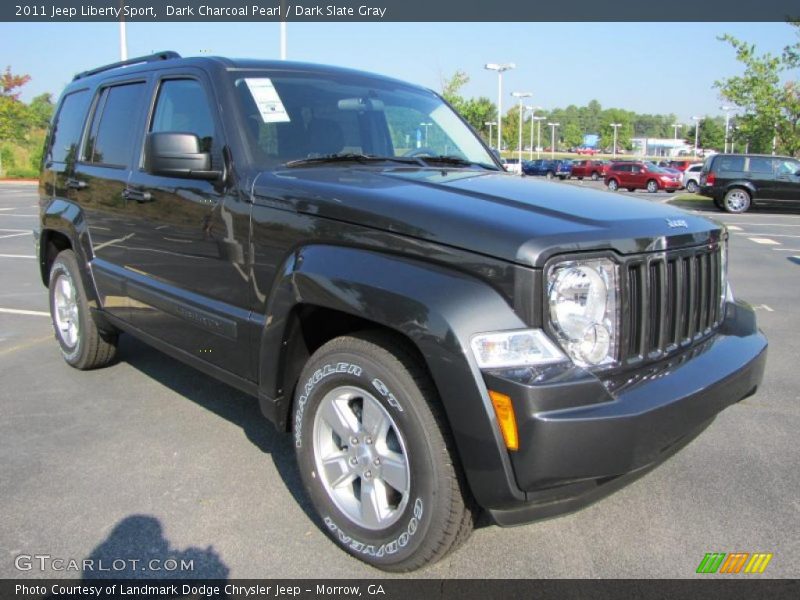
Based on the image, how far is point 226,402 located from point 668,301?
2925 mm

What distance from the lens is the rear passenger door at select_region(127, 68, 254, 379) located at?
314 centimetres

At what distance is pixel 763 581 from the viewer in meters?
2.52

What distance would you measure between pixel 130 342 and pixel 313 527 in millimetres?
3567

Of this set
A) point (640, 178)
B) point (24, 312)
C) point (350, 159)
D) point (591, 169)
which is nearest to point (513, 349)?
point (350, 159)

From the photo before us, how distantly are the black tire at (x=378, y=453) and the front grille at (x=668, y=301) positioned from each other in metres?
0.72

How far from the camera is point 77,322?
4.90 metres

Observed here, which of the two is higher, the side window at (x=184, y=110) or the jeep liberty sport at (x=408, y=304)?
the side window at (x=184, y=110)

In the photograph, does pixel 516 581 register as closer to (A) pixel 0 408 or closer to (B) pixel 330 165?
(B) pixel 330 165

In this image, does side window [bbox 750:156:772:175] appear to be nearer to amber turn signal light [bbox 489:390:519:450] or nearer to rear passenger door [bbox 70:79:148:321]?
rear passenger door [bbox 70:79:148:321]

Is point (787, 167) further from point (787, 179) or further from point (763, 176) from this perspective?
point (763, 176)

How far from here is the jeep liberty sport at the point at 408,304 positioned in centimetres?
214

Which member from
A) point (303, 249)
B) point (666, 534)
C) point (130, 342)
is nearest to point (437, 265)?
point (303, 249)

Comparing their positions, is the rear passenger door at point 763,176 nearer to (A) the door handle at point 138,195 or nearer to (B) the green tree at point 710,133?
(A) the door handle at point 138,195

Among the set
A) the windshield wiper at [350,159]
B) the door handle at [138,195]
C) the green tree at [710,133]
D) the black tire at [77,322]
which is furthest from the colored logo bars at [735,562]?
the green tree at [710,133]
